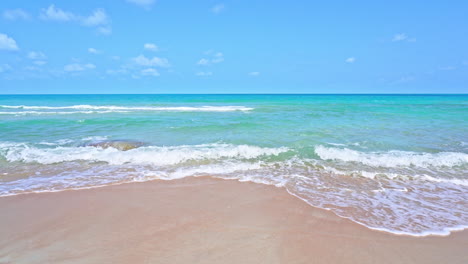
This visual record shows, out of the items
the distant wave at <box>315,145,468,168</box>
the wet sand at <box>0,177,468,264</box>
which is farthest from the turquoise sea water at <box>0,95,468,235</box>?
the wet sand at <box>0,177,468,264</box>

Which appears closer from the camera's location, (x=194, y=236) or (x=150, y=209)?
(x=194, y=236)

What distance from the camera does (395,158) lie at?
24.4 feet

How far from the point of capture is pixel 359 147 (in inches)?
360

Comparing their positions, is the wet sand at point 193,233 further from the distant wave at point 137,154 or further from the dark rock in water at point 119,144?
the dark rock in water at point 119,144

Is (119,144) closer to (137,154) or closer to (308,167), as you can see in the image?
(137,154)

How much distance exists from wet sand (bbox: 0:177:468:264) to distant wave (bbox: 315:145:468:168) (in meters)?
3.62

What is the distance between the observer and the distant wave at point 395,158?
7.07 meters

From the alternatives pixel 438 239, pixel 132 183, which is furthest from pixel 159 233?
pixel 438 239

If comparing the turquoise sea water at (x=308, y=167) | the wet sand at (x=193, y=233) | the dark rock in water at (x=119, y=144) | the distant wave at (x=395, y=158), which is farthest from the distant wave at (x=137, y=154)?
the wet sand at (x=193, y=233)

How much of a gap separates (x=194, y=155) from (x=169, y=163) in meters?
0.90

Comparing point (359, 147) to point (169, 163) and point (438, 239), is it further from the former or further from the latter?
point (169, 163)

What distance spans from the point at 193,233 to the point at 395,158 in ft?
21.7

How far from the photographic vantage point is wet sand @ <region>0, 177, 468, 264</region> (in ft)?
9.95

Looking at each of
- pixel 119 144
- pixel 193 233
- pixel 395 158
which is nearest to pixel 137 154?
pixel 119 144
